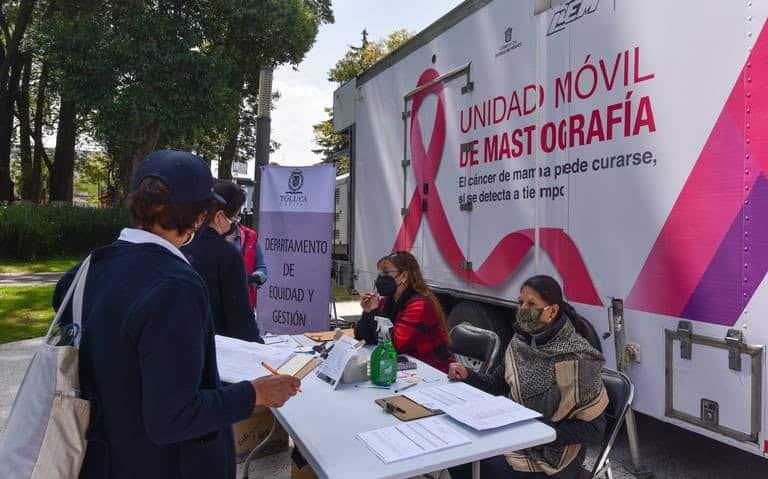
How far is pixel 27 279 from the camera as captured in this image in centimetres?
1145

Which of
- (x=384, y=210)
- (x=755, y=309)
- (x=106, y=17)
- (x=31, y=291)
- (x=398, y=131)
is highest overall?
(x=106, y=17)

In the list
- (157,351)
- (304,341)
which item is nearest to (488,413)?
(157,351)

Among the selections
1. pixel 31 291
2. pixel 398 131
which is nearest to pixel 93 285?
pixel 398 131

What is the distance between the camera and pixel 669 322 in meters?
2.76

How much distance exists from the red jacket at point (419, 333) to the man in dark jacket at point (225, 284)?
0.71 m

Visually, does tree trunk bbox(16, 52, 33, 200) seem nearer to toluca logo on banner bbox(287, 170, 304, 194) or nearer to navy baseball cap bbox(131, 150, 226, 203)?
toluca logo on banner bbox(287, 170, 304, 194)

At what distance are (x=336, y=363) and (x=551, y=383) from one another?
0.90m

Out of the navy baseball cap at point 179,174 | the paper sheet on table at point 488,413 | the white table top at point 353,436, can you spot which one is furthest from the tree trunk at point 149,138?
the navy baseball cap at point 179,174

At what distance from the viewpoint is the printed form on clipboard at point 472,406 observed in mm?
1944

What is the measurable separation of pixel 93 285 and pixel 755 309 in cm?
249

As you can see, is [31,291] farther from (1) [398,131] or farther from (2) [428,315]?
(2) [428,315]

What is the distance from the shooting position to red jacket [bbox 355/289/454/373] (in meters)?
3.12

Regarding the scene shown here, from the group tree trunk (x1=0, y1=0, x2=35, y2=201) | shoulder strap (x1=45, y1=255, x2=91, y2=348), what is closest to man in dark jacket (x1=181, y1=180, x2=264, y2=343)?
shoulder strap (x1=45, y1=255, x2=91, y2=348)

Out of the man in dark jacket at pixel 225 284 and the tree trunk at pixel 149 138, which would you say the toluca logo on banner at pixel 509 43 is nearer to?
the man in dark jacket at pixel 225 284
